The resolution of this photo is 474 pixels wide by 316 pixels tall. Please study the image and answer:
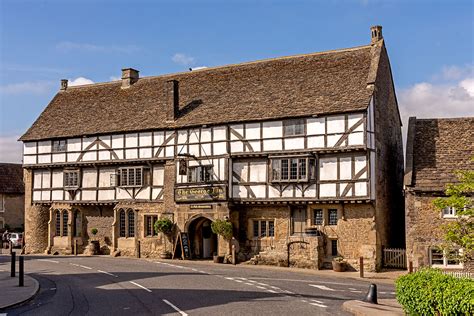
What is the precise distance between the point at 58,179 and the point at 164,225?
406 inches

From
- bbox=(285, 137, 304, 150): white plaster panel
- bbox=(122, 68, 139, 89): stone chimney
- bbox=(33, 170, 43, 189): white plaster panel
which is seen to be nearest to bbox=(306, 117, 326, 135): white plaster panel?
bbox=(285, 137, 304, 150): white plaster panel

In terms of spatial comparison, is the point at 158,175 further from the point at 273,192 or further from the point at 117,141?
the point at 273,192

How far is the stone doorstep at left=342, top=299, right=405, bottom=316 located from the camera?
53.4 feet

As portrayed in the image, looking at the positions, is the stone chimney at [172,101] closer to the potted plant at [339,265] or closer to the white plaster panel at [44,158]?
the white plaster panel at [44,158]

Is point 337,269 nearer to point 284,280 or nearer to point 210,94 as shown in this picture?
point 284,280

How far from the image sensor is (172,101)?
3831 cm

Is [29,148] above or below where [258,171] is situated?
above

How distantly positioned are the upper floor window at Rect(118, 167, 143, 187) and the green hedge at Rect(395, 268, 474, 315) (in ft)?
84.8

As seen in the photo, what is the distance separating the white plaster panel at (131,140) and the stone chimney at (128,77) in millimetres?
6185

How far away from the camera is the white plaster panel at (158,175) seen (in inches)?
1511

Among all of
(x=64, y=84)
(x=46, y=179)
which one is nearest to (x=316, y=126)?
(x=46, y=179)

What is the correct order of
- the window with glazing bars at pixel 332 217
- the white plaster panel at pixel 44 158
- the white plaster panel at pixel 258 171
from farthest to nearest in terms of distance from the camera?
the white plaster panel at pixel 44 158
the white plaster panel at pixel 258 171
the window with glazing bars at pixel 332 217

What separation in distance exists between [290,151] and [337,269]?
6.88 m

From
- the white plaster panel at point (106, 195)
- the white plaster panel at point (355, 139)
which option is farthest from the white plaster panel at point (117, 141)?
the white plaster panel at point (355, 139)
